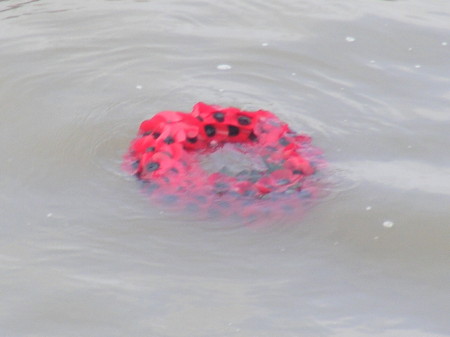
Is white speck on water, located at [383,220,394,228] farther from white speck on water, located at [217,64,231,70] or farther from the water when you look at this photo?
white speck on water, located at [217,64,231,70]

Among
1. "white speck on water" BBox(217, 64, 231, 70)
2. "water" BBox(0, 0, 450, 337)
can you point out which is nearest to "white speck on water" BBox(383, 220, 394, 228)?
"water" BBox(0, 0, 450, 337)

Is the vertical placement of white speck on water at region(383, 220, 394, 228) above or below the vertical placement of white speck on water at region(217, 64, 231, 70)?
below

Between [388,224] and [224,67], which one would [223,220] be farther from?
[224,67]

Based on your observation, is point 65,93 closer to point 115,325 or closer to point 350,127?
point 350,127

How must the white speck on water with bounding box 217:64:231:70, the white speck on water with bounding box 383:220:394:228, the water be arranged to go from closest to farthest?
the water → the white speck on water with bounding box 383:220:394:228 → the white speck on water with bounding box 217:64:231:70

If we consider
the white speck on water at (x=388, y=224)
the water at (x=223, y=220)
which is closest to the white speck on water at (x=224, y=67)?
the water at (x=223, y=220)

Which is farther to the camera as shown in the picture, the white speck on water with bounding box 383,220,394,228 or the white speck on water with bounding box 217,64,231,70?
the white speck on water with bounding box 217,64,231,70

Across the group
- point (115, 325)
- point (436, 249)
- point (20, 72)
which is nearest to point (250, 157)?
point (436, 249)

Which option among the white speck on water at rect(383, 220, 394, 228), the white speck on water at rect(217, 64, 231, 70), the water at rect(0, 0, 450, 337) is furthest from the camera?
the white speck on water at rect(217, 64, 231, 70)

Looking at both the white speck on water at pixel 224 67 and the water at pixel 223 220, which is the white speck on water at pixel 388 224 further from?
the white speck on water at pixel 224 67

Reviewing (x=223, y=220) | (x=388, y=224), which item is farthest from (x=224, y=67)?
(x=388, y=224)
